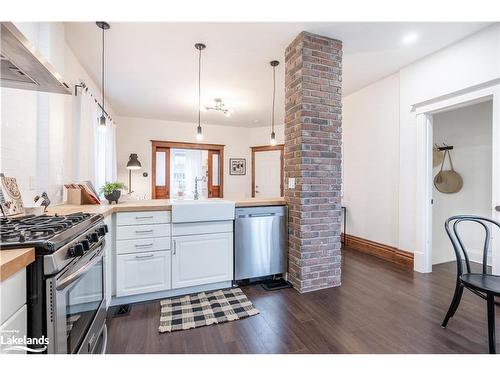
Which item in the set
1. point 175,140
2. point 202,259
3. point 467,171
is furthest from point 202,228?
point 175,140

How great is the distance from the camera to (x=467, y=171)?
3.40m

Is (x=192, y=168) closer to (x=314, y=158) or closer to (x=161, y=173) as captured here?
(x=161, y=173)

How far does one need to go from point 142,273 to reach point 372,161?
356 centimetres

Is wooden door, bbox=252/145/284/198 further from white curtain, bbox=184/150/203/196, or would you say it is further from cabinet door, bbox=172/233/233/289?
cabinet door, bbox=172/233/233/289

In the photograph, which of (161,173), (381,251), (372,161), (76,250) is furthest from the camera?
(161,173)

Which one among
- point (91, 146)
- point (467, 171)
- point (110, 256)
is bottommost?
point (110, 256)

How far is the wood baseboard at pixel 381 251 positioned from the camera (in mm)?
3145

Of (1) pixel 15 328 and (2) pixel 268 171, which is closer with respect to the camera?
(1) pixel 15 328

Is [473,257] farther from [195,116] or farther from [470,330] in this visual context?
[195,116]

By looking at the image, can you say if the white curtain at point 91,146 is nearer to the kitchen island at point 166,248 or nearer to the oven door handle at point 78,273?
the kitchen island at point 166,248

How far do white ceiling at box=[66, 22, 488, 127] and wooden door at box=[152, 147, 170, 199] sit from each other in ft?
5.64

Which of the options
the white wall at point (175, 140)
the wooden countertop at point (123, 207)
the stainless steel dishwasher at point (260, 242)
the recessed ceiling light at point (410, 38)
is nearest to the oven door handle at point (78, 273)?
the wooden countertop at point (123, 207)

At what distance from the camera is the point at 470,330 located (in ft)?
5.77

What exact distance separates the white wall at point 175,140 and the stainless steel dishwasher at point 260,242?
322 cm
